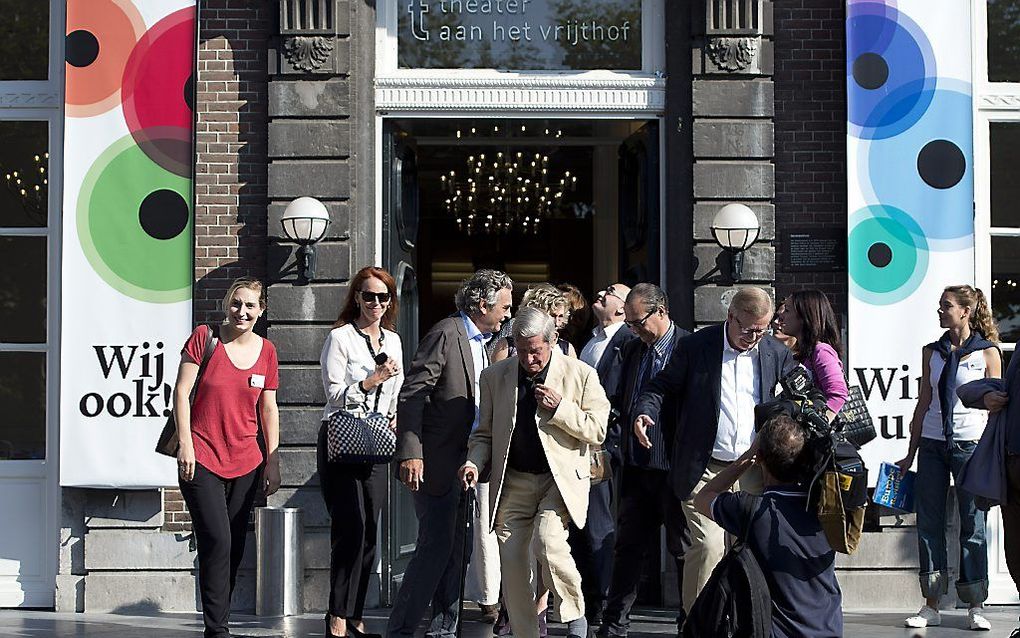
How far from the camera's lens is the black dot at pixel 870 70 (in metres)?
10.2

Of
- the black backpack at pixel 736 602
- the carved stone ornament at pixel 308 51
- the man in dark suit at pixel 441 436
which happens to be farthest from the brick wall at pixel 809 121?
the black backpack at pixel 736 602

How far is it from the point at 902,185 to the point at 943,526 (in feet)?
7.98

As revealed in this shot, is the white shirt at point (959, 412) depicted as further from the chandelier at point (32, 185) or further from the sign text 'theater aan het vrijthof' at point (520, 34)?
the chandelier at point (32, 185)

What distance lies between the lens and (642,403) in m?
7.63

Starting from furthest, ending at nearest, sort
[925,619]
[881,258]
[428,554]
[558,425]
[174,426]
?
[881,258] < [925,619] < [174,426] < [428,554] < [558,425]

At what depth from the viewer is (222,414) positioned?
814 cm

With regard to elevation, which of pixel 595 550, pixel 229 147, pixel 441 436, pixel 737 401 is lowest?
pixel 595 550

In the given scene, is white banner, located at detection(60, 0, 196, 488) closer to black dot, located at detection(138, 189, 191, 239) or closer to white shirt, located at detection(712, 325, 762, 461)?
black dot, located at detection(138, 189, 191, 239)

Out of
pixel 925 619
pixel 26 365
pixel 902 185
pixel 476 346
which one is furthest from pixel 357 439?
pixel 902 185

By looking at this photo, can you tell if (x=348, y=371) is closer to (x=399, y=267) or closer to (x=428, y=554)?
(x=428, y=554)

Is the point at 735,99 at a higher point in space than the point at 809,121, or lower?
higher

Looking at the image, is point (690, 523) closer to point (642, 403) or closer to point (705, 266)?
point (642, 403)

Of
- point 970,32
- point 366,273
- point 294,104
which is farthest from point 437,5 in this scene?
point 970,32

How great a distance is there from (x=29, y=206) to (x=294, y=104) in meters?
2.10
